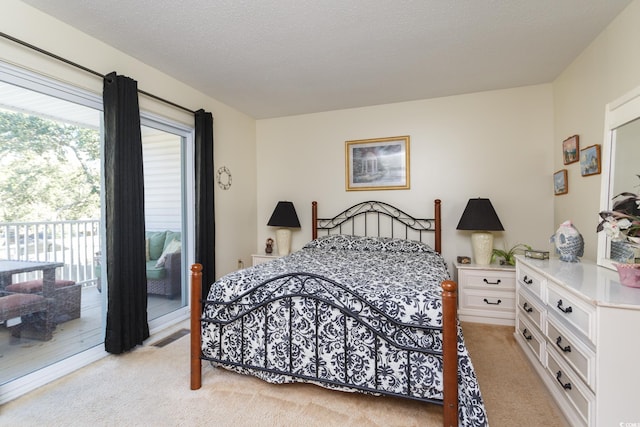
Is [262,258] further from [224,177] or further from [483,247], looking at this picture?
[483,247]

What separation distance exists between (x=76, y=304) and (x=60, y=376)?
1.71ft

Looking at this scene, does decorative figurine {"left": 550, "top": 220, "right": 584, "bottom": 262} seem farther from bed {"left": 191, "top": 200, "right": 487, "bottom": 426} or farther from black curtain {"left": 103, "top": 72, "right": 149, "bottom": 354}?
black curtain {"left": 103, "top": 72, "right": 149, "bottom": 354}

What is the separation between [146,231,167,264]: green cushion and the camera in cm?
301

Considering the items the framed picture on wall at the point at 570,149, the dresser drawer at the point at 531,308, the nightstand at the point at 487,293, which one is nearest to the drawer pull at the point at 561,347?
the dresser drawer at the point at 531,308

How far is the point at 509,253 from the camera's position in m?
3.20

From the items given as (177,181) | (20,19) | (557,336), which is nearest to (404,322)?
(557,336)

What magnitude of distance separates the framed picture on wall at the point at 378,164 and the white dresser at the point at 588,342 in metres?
1.96

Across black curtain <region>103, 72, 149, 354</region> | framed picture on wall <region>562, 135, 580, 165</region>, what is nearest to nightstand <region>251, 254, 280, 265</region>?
black curtain <region>103, 72, 149, 354</region>

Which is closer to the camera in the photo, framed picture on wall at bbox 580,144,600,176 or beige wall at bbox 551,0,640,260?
beige wall at bbox 551,0,640,260

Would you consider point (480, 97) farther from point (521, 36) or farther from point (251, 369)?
point (251, 369)

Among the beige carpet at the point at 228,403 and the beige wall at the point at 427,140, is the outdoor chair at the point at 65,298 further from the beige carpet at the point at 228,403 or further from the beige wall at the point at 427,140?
the beige wall at the point at 427,140

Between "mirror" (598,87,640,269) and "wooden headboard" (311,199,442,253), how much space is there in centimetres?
155

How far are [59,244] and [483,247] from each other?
3.77 metres

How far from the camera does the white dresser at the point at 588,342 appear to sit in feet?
4.18
